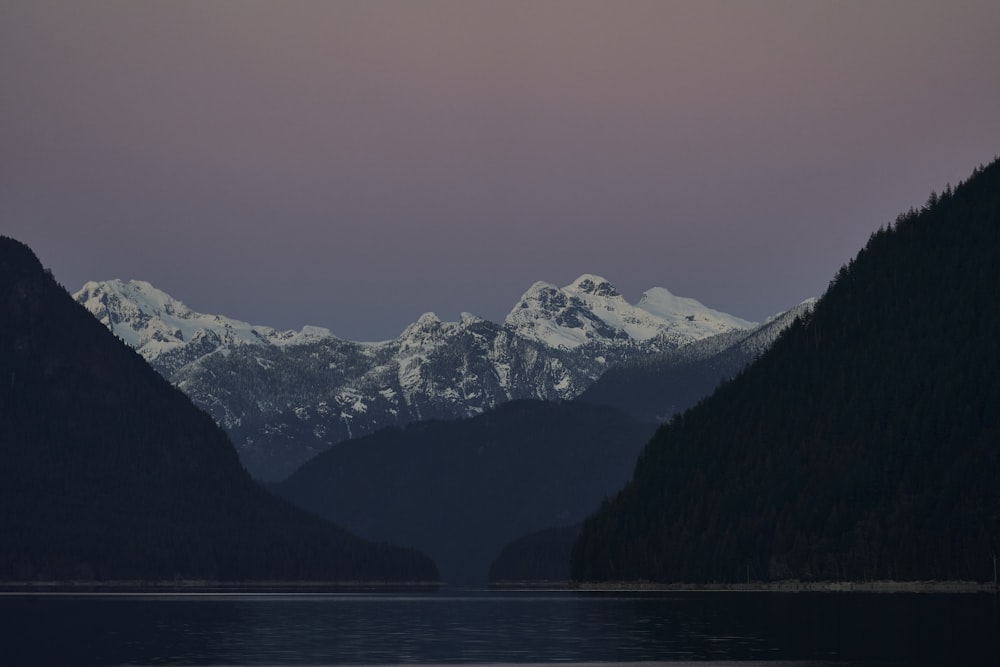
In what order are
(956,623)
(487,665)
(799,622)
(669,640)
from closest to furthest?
1. (487,665)
2. (669,640)
3. (956,623)
4. (799,622)

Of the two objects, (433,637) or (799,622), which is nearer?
(433,637)

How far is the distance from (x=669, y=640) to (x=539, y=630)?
30.4 metres

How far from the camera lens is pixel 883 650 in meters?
149

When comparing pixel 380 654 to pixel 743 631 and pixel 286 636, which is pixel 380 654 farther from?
pixel 743 631

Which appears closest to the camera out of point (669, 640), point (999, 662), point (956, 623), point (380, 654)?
point (999, 662)

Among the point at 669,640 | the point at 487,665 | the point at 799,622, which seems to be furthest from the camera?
the point at 799,622

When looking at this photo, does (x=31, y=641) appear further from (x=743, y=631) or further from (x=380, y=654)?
(x=743, y=631)

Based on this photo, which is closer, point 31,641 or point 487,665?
point 487,665

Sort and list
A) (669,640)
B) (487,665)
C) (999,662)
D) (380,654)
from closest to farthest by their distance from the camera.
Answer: (999,662), (487,665), (380,654), (669,640)

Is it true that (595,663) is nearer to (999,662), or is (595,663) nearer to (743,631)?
(999,662)

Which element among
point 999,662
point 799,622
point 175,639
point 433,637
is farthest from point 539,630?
point 999,662

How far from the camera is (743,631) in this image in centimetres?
18262

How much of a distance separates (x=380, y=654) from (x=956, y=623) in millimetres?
65630

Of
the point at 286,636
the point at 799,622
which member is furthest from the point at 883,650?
the point at 286,636
